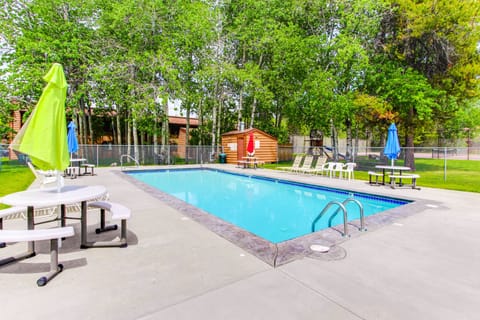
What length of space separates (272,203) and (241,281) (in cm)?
502

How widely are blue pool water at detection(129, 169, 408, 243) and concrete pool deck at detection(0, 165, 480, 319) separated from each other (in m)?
1.53

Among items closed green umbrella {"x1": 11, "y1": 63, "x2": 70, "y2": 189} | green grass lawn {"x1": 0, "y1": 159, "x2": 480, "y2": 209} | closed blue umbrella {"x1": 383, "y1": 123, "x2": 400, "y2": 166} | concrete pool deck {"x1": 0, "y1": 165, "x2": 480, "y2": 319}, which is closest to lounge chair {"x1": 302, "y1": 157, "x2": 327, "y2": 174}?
green grass lawn {"x1": 0, "y1": 159, "x2": 480, "y2": 209}

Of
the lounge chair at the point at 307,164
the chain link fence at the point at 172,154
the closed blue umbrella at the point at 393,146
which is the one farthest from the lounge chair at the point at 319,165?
the chain link fence at the point at 172,154

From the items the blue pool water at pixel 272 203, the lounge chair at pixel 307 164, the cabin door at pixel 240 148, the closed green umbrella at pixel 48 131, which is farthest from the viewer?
the cabin door at pixel 240 148

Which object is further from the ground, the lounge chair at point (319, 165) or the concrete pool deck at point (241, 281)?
the lounge chair at point (319, 165)

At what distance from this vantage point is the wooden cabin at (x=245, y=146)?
57.8ft

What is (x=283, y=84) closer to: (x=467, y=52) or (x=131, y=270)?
(x=467, y=52)

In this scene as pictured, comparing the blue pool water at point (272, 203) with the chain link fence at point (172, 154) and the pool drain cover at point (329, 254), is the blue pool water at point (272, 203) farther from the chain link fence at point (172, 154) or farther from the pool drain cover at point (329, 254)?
the chain link fence at point (172, 154)

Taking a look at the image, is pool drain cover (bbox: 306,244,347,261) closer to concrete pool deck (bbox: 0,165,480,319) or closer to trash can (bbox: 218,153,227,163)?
concrete pool deck (bbox: 0,165,480,319)

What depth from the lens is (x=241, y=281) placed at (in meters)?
2.42

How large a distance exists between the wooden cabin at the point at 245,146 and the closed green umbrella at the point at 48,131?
1474 centimetres

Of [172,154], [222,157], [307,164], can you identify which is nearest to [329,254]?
[307,164]

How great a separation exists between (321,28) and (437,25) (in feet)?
25.7

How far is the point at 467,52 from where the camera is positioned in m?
12.9
